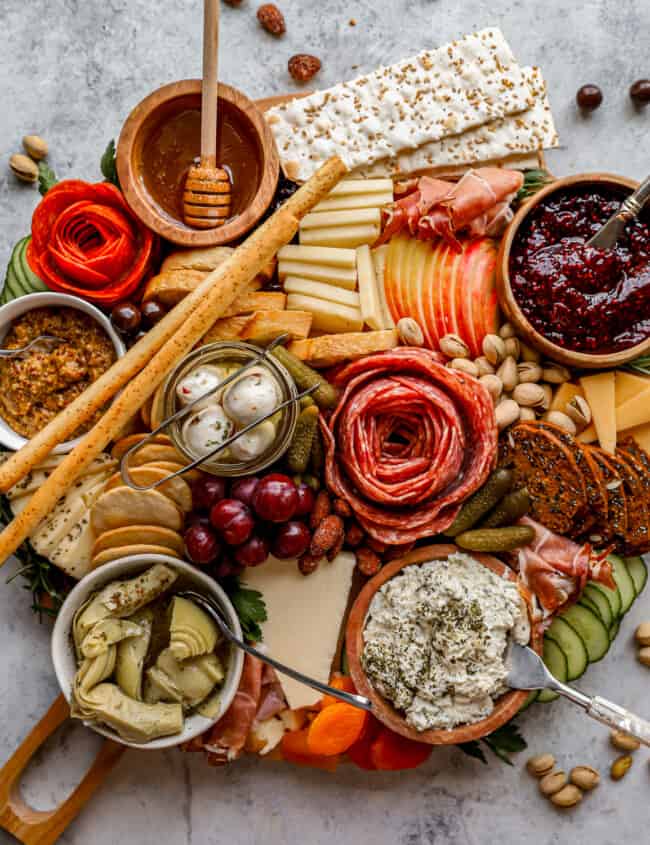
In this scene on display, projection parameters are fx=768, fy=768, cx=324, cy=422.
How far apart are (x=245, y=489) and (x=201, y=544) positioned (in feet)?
0.56

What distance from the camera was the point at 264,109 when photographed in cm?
218

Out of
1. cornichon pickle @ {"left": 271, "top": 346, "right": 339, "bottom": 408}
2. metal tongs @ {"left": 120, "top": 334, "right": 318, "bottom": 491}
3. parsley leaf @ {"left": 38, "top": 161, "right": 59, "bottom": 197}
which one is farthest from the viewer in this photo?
parsley leaf @ {"left": 38, "top": 161, "right": 59, "bottom": 197}


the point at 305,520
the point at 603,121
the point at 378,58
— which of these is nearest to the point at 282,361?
the point at 305,520

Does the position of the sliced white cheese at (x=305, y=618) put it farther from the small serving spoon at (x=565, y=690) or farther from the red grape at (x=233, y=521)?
the small serving spoon at (x=565, y=690)

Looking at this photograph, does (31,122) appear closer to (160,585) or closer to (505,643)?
(160,585)

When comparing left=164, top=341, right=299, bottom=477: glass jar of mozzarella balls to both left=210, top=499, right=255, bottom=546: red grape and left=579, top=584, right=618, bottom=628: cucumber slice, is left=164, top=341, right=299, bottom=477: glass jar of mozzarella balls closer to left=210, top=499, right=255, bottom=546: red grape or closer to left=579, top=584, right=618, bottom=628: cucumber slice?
left=210, top=499, right=255, bottom=546: red grape

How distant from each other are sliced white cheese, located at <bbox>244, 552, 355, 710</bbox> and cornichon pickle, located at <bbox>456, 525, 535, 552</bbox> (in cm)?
31

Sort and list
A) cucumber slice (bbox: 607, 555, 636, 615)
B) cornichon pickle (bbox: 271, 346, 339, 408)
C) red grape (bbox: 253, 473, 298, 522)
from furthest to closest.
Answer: cucumber slice (bbox: 607, 555, 636, 615) < cornichon pickle (bbox: 271, 346, 339, 408) < red grape (bbox: 253, 473, 298, 522)

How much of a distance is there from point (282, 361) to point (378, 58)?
3.52ft

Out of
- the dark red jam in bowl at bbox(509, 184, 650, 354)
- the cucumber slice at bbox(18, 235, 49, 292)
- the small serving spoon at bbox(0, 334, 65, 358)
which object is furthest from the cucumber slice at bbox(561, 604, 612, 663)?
the cucumber slice at bbox(18, 235, 49, 292)

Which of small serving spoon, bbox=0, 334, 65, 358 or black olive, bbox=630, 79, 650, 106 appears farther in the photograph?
black olive, bbox=630, 79, 650, 106

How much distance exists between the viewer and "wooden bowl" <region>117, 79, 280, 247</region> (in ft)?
6.58

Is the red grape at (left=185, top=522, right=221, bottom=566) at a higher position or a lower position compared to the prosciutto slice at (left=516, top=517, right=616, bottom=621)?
higher

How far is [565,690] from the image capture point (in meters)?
1.86
